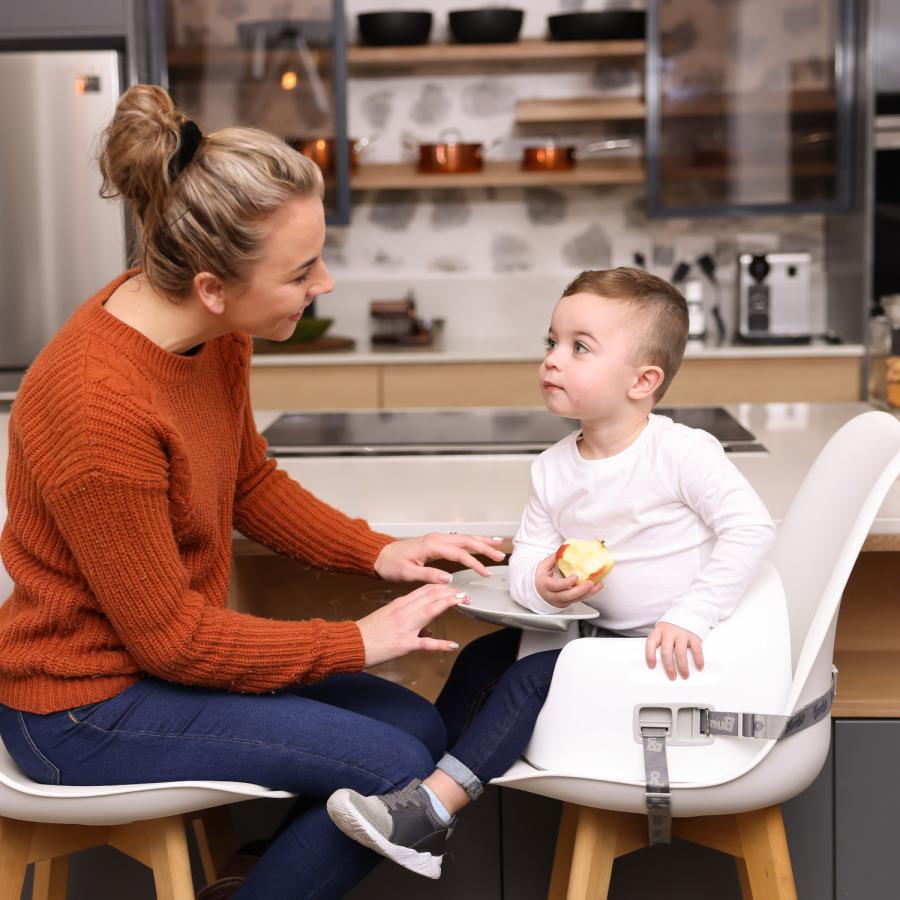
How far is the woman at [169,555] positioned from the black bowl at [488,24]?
109 inches

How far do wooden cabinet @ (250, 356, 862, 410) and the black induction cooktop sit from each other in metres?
1.11

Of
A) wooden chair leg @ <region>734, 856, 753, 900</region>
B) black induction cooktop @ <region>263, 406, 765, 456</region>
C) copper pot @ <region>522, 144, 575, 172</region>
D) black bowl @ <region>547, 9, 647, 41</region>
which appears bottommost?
wooden chair leg @ <region>734, 856, 753, 900</region>

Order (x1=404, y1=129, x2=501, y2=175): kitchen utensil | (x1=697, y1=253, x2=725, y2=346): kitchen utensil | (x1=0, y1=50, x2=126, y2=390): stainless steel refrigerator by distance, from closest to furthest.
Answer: (x1=0, y1=50, x2=126, y2=390): stainless steel refrigerator < (x1=404, y1=129, x2=501, y2=175): kitchen utensil < (x1=697, y1=253, x2=725, y2=346): kitchen utensil

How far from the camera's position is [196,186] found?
135 cm

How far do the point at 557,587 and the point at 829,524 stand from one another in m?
0.35

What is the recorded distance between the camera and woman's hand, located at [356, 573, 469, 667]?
4.67ft

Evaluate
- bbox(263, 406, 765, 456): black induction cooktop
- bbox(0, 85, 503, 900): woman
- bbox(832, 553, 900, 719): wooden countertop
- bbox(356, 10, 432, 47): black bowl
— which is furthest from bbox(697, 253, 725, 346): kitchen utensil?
bbox(0, 85, 503, 900): woman

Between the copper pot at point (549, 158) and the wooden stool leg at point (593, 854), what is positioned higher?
the copper pot at point (549, 158)

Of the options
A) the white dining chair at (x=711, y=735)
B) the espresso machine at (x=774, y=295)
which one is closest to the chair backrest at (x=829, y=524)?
the white dining chair at (x=711, y=735)

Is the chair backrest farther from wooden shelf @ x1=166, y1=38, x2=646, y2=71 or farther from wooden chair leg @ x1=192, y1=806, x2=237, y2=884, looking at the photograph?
wooden shelf @ x1=166, y1=38, x2=646, y2=71

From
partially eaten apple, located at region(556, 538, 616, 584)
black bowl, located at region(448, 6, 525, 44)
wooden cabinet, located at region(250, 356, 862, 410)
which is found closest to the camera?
partially eaten apple, located at region(556, 538, 616, 584)

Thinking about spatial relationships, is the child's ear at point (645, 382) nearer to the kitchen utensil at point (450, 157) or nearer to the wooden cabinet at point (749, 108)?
the wooden cabinet at point (749, 108)

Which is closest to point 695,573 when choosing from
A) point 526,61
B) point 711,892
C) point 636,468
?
point 636,468

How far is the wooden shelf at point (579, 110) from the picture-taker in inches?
156
